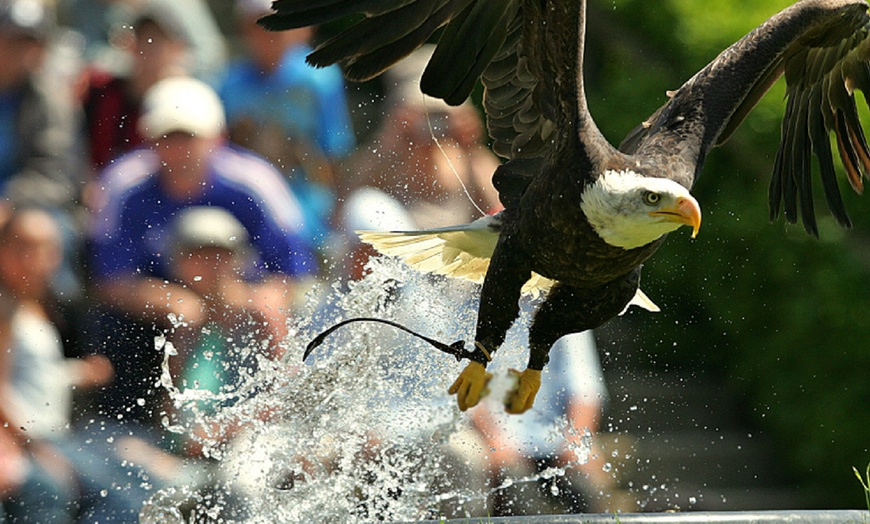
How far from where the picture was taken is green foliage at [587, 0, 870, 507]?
5.87 metres

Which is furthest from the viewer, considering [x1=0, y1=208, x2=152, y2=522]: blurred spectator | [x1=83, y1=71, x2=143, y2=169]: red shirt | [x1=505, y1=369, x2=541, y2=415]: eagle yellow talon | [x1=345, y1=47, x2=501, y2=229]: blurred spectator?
[x1=345, y1=47, x2=501, y2=229]: blurred spectator

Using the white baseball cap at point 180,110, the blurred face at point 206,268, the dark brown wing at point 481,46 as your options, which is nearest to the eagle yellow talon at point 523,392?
the dark brown wing at point 481,46

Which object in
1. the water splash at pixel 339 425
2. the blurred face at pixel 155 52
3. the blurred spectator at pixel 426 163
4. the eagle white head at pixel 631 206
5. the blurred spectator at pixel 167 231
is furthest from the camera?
the blurred spectator at pixel 426 163

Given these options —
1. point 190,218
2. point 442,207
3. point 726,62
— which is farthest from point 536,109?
point 190,218

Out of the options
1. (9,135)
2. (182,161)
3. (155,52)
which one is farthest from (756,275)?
(9,135)

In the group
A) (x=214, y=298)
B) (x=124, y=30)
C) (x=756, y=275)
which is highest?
(x=124, y=30)

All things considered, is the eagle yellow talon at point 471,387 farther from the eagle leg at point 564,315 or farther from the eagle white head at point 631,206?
the eagle white head at point 631,206

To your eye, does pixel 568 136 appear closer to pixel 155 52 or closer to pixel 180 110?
pixel 180 110

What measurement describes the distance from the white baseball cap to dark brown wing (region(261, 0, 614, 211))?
1238 mm

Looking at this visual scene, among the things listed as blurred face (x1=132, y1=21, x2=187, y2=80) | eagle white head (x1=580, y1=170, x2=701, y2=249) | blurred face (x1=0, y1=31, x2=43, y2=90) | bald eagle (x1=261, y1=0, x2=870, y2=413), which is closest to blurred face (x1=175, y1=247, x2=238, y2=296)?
bald eagle (x1=261, y1=0, x2=870, y2=413)

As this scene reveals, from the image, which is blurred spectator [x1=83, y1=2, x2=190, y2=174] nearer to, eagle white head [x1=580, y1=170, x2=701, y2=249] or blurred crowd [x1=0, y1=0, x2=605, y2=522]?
blurred crowd [x1=0, y1=0, x2=605, y2=522]

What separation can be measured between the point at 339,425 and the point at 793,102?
2100 millimetres

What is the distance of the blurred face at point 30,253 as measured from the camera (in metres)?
4.82

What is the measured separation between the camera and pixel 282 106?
5.61 meters
